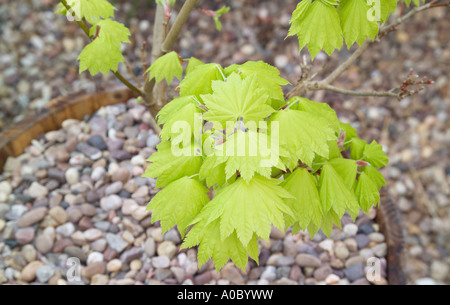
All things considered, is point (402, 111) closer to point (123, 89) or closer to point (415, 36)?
point (415, 36)

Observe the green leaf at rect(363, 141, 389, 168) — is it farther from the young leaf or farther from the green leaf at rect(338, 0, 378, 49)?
the green leaf at rect(338, 0, 378, 49)

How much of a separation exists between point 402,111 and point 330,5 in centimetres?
195

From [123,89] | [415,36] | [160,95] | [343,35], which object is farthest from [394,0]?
[415,36]

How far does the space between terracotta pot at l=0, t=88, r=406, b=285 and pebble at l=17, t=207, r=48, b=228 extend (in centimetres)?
27

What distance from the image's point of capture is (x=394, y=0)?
3.04 feet

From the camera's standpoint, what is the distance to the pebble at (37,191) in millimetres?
1634

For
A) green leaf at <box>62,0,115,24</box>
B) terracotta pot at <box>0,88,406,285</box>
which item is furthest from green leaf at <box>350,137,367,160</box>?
green leaf at <box>62,0,115,24</box>

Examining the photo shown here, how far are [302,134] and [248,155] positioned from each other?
160 mm

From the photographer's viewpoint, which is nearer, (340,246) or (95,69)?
(95,69)

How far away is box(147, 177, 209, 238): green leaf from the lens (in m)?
→ 0.94

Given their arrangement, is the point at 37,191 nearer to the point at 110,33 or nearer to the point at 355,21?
the point at 110,33

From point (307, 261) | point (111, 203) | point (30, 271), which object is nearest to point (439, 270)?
point (307, 261)

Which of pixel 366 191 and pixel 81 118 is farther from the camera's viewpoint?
pixel 81 118

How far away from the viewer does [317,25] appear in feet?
3.01
